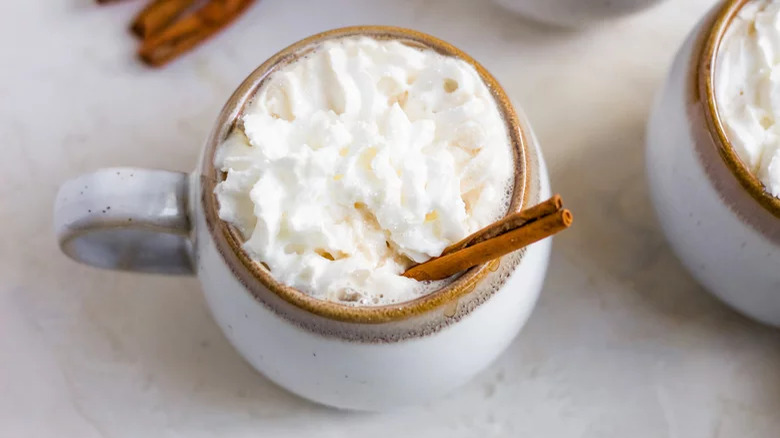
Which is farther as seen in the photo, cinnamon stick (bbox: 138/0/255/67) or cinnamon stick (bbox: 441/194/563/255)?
cinnamon stick (bbox: 138/0/255/67)

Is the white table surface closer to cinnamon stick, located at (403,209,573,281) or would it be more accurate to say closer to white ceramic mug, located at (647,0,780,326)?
white ceramic mug, located at (647,0,780,326)

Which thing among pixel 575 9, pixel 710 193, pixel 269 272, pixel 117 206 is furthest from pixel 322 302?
pixel 575 9

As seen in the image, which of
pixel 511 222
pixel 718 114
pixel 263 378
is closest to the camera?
pixel 511 222

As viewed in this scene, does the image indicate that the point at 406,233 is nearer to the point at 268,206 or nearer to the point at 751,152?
the point at 268,206

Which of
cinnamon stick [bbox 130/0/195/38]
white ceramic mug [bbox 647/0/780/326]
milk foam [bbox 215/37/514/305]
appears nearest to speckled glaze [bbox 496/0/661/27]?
white ceramic mug [bbox 647/0/780/326]

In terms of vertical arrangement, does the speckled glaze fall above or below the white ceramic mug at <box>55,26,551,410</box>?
above

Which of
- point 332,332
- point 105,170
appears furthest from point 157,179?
point 332,332

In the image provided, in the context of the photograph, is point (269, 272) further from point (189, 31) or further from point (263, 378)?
point (189, 31)
